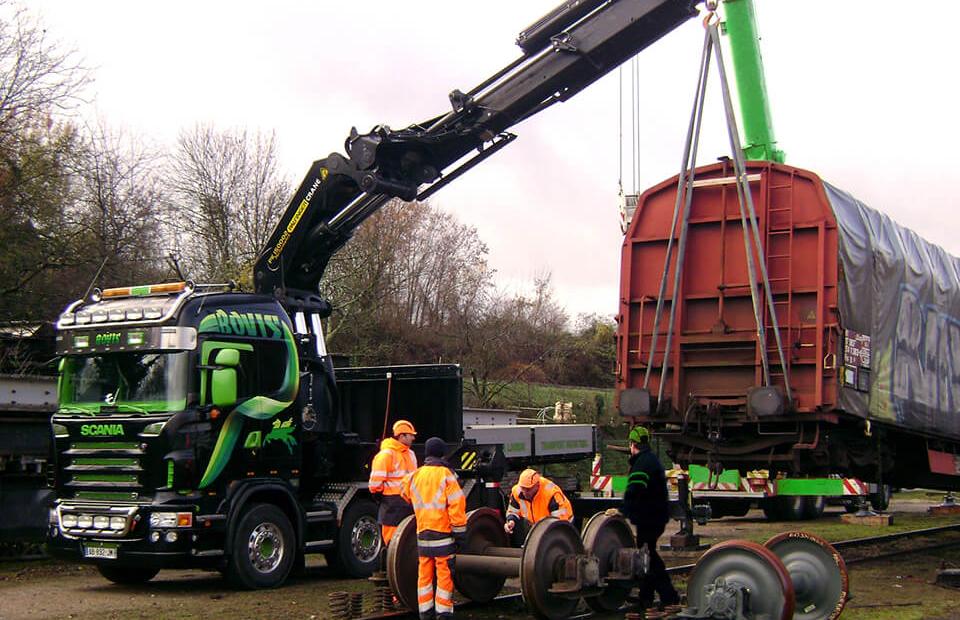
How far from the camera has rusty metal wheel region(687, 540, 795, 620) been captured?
24.4ft

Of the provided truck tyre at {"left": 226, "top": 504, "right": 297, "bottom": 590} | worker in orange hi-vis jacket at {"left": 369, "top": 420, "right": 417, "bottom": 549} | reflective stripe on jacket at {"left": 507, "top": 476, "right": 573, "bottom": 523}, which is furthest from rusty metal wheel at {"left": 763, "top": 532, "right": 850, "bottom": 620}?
truck tyre at {"left": 226, "top": 504, "right": 297, "bottom": 590}

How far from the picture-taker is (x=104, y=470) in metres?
10.5

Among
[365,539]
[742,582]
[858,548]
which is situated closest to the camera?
[742,582]

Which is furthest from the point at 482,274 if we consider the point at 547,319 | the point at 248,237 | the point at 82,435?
the point at 82,435

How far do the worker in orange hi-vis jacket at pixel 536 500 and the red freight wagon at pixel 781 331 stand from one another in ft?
6.16

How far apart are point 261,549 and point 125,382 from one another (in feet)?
7.23

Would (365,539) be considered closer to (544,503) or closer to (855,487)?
(544,503)

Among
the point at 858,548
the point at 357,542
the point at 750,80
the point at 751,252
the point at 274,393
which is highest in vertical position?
the point at 750,80

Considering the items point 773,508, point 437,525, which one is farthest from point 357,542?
point 773,508

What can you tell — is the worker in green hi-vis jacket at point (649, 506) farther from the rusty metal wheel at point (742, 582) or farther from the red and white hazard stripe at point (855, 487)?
the red and white hazard stripe at point (855, 487)

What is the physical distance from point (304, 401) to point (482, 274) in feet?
86.5

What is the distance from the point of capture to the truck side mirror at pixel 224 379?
10.5 metres

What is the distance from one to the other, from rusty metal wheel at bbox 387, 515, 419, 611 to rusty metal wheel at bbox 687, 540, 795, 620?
2.37 m

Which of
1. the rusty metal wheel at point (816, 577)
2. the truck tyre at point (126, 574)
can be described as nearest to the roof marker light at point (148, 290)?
the truck tyre at point (126, 574)
